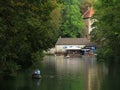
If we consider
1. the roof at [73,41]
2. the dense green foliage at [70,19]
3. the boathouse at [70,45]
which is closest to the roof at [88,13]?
the boathouse at [70,45]

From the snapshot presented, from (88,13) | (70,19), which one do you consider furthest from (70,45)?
(88,13)

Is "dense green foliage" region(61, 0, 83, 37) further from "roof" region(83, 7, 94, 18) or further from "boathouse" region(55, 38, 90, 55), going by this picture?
"roof" region(83, 7, 94, 18)

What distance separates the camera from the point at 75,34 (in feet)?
412

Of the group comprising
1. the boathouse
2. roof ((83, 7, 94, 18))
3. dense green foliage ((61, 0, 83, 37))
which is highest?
roof ((83, 7, 94, 18))

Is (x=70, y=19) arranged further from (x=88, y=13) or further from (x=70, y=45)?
(x=88, y=13)

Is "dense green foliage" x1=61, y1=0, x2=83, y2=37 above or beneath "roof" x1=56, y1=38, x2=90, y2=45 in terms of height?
above

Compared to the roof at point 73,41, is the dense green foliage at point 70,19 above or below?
above

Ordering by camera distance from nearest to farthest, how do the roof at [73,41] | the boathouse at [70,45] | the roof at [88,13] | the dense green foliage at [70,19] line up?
1. the dense green foliage at [70,19]
2. the roof at [73,41]
3. the boathouse at [70,45]
4. the roof at [88,13]

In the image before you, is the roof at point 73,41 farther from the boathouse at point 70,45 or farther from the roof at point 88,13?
the roof at point 88,13

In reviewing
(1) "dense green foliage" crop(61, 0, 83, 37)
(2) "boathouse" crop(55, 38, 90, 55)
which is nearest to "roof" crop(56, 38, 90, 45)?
(2) "boathouse" crop(55, 38, 90, 55)

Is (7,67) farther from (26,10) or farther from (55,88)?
(26,10)

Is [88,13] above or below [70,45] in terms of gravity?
above

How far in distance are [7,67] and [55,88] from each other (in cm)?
541

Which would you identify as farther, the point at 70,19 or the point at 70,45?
the point at 70,45
